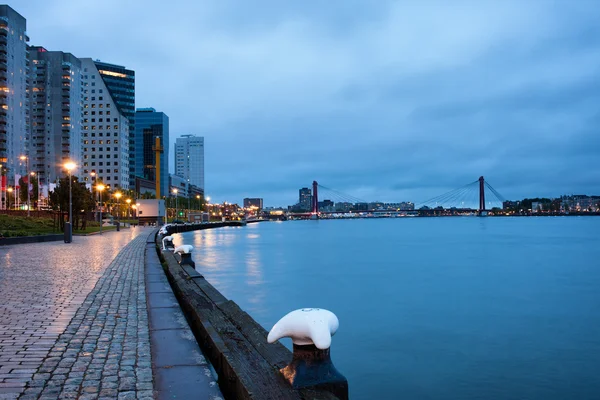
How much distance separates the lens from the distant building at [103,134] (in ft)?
620

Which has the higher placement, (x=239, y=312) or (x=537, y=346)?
(x=239, y=312)

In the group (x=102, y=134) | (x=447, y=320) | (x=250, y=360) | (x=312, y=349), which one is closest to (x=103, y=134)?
(x=102, y=134)

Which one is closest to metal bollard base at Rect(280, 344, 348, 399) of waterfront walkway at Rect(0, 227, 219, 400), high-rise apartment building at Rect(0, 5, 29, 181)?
waterfront walkway at Rect(0, 227, 219, 400)

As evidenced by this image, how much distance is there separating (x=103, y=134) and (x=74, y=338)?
656 feet

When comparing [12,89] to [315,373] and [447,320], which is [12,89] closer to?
[447,320]

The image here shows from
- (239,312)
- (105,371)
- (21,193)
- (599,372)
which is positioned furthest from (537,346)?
(21,193)

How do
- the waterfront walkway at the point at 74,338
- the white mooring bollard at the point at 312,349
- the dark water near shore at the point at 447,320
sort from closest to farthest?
the white mooring bollard at the point at 312,349 < the waterfront walkway at the point at 74,338 < the dark water near shore at the point at 447,320

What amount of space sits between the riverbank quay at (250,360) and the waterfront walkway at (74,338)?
3.08 ft

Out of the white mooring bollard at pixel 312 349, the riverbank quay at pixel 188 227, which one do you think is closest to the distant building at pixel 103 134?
the riverbank quay at pixel 188 227

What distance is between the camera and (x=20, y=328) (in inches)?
347

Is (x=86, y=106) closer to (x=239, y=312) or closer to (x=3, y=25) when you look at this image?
(x=3, y=25)

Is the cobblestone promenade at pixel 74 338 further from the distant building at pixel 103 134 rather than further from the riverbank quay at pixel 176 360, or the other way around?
the distant building at pixel 103 134

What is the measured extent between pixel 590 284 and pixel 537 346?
18.0 metres

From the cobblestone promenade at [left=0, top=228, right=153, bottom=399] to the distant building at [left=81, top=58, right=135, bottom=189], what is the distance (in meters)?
183
